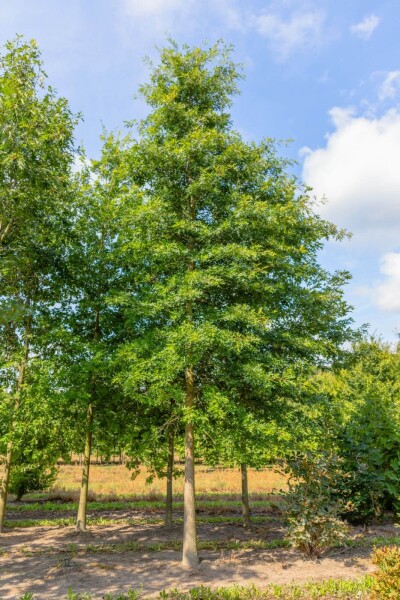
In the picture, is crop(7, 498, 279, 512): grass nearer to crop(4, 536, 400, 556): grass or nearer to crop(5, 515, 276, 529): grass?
crop(5, 515, 276, 529): grass

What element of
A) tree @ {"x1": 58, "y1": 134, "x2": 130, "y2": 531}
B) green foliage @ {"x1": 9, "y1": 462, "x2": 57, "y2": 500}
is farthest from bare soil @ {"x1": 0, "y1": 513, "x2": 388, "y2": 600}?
green foliage @ {"x1": 9, "y1": 462, "x2": 57, "y2": 500}

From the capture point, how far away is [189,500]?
974cm

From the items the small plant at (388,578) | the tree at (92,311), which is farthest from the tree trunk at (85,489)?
the small plant at (388,578)

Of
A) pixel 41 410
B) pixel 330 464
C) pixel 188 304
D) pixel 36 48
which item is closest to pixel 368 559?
pixel 330 464

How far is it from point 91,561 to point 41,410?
364 cm

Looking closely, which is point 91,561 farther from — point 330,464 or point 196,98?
point 196,98

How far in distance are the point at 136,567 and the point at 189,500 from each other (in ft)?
5.68

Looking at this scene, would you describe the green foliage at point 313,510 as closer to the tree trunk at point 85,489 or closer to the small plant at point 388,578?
the small plant at point 388,578

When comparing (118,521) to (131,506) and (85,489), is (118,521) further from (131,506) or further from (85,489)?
(131,506)

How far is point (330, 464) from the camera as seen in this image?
10.1 metres

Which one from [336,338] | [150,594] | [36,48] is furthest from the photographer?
[336,338]

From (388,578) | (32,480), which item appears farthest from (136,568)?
(32,480)

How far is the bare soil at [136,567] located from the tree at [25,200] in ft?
9.44

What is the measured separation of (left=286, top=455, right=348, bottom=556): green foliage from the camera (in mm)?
9367
